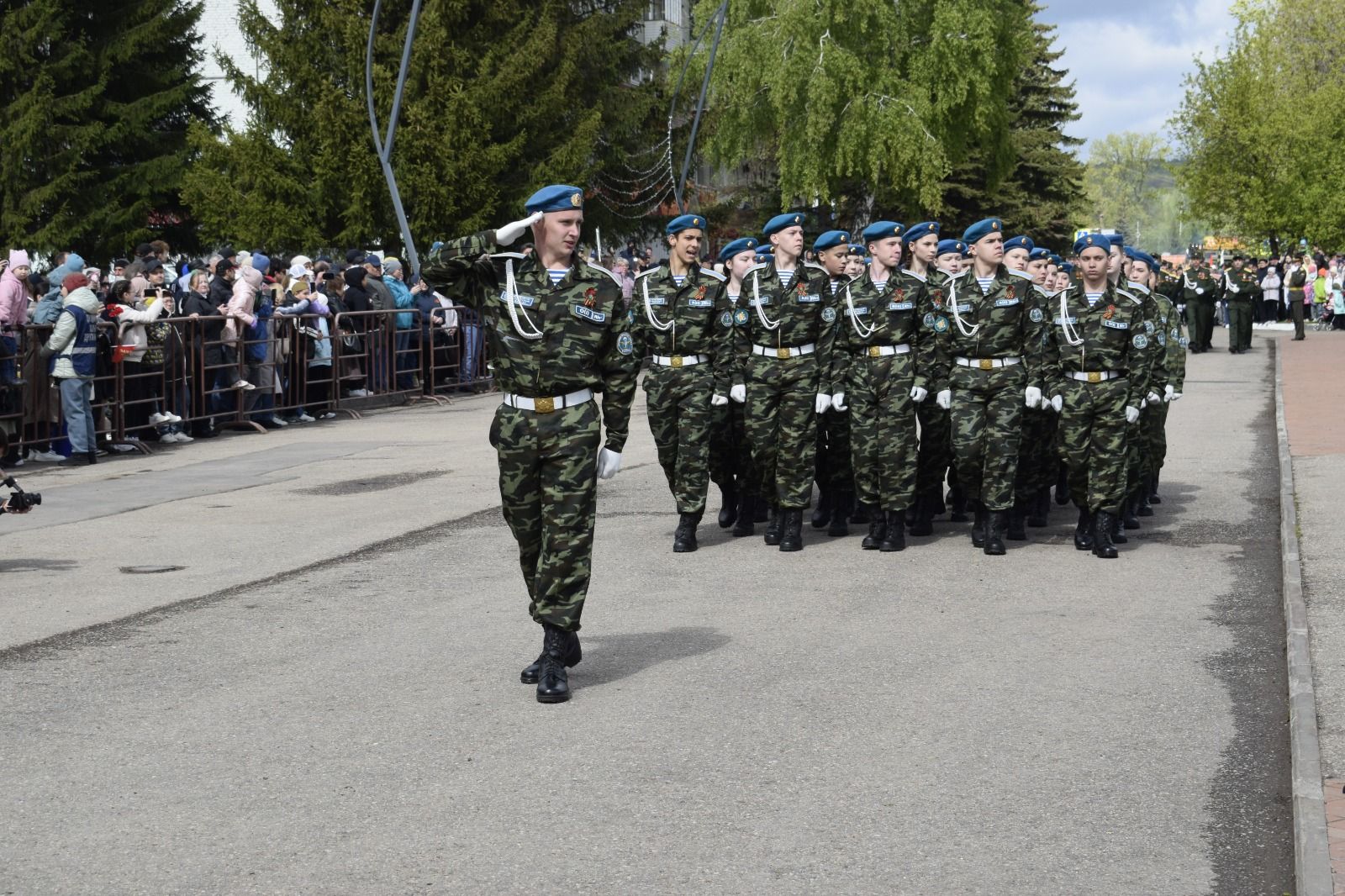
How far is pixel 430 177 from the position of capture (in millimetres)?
37125

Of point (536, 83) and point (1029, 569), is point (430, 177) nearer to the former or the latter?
point (536, 83)

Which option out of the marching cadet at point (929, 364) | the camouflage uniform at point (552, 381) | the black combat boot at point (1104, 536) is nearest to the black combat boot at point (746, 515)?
the marching cadet at point (929, 364)

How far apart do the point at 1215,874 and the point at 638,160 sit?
4169cm

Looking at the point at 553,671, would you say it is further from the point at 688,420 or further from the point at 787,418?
the point at 688,420

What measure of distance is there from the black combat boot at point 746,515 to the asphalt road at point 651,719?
296 mm

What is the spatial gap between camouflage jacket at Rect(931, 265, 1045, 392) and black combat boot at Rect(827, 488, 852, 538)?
1.39m

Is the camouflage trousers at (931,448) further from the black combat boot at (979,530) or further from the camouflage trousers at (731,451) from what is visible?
the camouflage trousers at (731,451)

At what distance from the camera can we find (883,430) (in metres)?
11.2

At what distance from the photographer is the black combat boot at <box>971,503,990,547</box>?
11.3 m

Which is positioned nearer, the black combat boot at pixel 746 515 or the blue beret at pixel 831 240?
the blue beret at pixel 831 240

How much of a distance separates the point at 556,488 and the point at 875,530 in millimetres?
4408

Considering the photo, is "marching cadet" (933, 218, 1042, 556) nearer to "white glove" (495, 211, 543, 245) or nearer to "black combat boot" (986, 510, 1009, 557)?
"black combat boot" (986, 510, 1009, 557)

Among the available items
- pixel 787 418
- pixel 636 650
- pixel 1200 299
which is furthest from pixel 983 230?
pixel 1200 299

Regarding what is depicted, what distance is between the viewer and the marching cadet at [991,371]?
1092 centimetres
